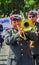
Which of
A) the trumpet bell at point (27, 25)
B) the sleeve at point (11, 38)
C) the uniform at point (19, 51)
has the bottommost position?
the uniform at point (19, 51)

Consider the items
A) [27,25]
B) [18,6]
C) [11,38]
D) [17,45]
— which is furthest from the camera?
[18,6]

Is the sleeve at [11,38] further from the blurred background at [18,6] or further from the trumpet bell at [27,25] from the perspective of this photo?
the blurred background at [18,6]

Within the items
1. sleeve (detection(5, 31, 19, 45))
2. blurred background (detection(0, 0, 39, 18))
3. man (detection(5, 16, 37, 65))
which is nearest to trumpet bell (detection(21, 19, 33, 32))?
man (detection(5, 16, 37, 65))

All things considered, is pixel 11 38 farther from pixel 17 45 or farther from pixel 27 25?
pixel 27 25

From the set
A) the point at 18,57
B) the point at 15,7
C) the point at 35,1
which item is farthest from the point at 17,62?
the point at 15,7

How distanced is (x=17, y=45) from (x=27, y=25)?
45 cm

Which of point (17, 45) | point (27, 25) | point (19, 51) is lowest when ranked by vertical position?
point (19, 51)

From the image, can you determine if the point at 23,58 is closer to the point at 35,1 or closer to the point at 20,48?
the point at 20,48

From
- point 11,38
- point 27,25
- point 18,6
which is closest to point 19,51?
point 11,38

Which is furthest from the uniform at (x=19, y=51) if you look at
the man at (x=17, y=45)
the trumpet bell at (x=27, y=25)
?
the trumpet bell at (x=27, y=25)

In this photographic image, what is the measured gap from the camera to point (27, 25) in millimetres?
6406

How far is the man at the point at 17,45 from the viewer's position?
6129mm

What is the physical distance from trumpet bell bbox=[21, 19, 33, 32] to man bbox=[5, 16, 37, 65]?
0.08 m

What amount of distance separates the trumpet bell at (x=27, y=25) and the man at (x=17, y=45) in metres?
0.08
